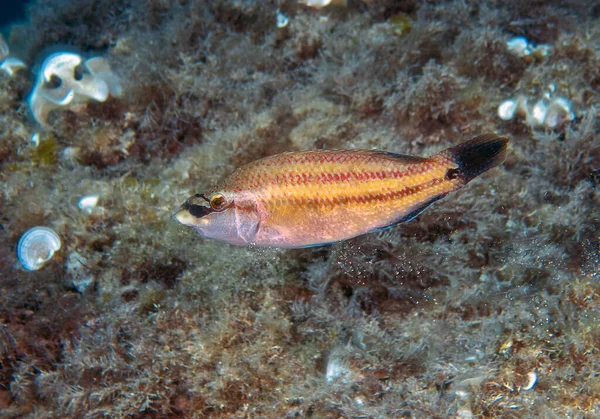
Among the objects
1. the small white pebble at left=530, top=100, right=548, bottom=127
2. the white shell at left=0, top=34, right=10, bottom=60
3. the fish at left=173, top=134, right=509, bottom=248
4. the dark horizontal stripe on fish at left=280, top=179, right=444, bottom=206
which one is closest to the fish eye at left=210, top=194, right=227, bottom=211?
the fish at left=173, top=134, right=509, bottom=248

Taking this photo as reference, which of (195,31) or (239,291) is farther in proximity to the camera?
(195,31)

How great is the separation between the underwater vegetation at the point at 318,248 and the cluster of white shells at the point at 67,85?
4cm

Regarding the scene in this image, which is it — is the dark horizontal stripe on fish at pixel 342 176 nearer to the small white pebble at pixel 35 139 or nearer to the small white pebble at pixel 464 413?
the small white pebble at pixel 464 413

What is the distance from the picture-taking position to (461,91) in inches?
145

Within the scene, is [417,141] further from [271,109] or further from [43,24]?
[43,24]

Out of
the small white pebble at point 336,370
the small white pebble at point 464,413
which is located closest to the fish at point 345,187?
the small white pebble at point 336,370

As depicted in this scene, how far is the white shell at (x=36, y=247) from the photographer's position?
134 inches

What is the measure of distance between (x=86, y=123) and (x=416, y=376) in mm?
4662

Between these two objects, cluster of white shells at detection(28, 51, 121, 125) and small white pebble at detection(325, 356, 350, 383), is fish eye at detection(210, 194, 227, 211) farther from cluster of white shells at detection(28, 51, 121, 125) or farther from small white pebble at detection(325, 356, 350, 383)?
cluster of white shells at detection(28, 51, 121, 125)

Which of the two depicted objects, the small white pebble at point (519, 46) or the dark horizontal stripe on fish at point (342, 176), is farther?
the small white pebble at point (519, 46)

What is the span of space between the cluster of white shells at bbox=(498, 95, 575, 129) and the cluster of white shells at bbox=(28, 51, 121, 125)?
15.3ft

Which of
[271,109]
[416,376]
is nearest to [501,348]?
[416,376]

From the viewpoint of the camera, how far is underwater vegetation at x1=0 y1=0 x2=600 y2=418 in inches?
104

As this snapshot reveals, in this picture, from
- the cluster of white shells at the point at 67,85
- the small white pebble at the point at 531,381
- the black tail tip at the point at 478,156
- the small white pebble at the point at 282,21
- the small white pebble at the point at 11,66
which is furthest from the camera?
the small white pebble at the point at 11,66
